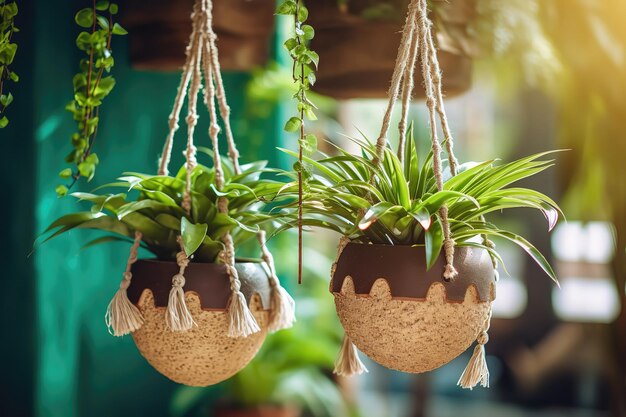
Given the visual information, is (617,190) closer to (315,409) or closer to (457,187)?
(457,187)

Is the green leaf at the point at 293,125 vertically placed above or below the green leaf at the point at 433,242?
above

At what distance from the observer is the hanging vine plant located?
1.03 meters

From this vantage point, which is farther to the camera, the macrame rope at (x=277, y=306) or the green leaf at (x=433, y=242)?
the macrame rope at (x=277, y=306)

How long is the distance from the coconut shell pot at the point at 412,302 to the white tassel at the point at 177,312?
0.24 meters

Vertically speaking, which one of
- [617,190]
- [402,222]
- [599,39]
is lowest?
[402,222]

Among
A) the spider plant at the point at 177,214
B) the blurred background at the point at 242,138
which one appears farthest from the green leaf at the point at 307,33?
the blurred background at the point at 242,138

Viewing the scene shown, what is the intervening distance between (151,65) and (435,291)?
107cm

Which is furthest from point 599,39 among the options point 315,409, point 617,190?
point 315,409

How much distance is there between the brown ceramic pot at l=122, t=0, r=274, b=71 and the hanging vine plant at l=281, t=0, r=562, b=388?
74 cm

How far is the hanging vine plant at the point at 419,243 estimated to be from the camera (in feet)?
3.37

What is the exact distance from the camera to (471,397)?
5359 mm

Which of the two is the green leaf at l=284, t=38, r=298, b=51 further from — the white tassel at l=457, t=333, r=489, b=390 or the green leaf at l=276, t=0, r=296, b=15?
the white tassel at l=457, t=333, r=489, b=390

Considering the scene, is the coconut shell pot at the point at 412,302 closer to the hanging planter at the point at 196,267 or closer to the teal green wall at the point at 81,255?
the hanging planter at the point at 196,267

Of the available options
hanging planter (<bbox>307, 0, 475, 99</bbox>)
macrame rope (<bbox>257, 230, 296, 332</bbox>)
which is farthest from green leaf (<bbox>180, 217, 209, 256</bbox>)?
hanging planter (<bbox>307, 0, 475, 99</bbox>)
